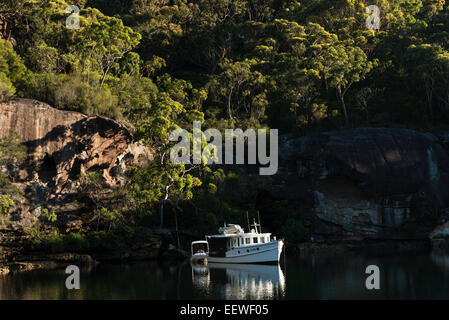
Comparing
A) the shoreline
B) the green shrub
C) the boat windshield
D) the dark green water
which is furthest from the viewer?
the boat windshield

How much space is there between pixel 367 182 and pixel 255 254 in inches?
566

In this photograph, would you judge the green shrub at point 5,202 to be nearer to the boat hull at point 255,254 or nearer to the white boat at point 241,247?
the white boat at point 241,247

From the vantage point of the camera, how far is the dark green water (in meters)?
21.5

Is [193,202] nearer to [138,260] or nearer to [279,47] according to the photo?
[138,260]

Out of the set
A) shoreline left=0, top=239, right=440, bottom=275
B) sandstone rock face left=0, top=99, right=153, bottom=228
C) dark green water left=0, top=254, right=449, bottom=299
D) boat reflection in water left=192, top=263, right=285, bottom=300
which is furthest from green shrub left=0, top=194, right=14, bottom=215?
boat reflection in water left=192, top=263, right=285, bottom=300

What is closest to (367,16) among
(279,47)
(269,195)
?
(279,47)

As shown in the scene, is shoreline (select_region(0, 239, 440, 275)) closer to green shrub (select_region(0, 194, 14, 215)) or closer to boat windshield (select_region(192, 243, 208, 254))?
boat windshield (select_region(192, 243, 208, 254))

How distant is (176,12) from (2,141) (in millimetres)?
33934

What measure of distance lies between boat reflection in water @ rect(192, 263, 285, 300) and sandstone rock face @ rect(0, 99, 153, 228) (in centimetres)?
1079

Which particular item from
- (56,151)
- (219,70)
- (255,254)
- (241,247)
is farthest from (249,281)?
(219,70)

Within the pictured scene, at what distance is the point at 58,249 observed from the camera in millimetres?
33344

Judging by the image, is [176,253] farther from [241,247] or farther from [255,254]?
[255,254]

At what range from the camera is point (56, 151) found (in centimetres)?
3581

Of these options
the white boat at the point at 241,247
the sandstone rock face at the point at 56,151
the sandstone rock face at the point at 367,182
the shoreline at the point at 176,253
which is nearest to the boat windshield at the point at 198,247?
the shoreline at the point at 176,253
